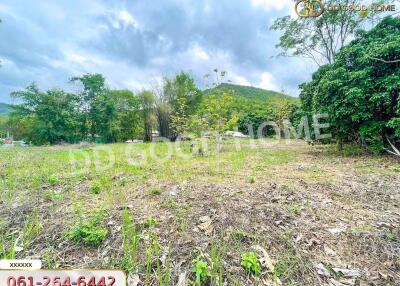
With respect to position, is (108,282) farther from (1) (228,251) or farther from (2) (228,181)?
(2) (228,181)

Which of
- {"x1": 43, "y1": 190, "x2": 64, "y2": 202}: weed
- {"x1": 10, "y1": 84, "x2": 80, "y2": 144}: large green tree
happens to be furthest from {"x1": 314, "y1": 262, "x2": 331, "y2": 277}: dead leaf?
{"x1": 10, "y1": 84, "x2": 80, "y2": 144}: large green tree

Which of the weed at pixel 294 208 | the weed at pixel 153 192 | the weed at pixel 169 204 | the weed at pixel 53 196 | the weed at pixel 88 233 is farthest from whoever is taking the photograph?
the weed at pixel 153 192

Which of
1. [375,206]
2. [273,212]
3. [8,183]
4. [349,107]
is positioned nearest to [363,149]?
[349,107]

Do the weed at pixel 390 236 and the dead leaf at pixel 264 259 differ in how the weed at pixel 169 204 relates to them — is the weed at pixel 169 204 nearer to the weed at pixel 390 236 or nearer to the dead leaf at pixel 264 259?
the dead leaf at pixel 264 259

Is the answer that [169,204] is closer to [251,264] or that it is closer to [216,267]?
[216,267]

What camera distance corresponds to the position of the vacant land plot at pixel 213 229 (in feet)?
4.67

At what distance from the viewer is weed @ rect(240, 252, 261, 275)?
140 cm

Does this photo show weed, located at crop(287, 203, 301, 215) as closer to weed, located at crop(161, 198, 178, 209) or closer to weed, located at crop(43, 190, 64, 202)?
weed, located at crop(161, 198, 178, 209)

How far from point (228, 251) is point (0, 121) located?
45501 millimetres

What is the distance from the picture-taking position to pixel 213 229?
1848 millimetres

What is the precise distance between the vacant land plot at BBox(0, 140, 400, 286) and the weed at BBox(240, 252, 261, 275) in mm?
18

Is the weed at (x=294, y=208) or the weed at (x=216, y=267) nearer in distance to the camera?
the weed at (x=216, y=267)

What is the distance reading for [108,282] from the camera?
4.36ft

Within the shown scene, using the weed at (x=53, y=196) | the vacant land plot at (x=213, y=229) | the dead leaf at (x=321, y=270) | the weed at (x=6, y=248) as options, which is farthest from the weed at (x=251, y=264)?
the weed at (x=53, y=196)
